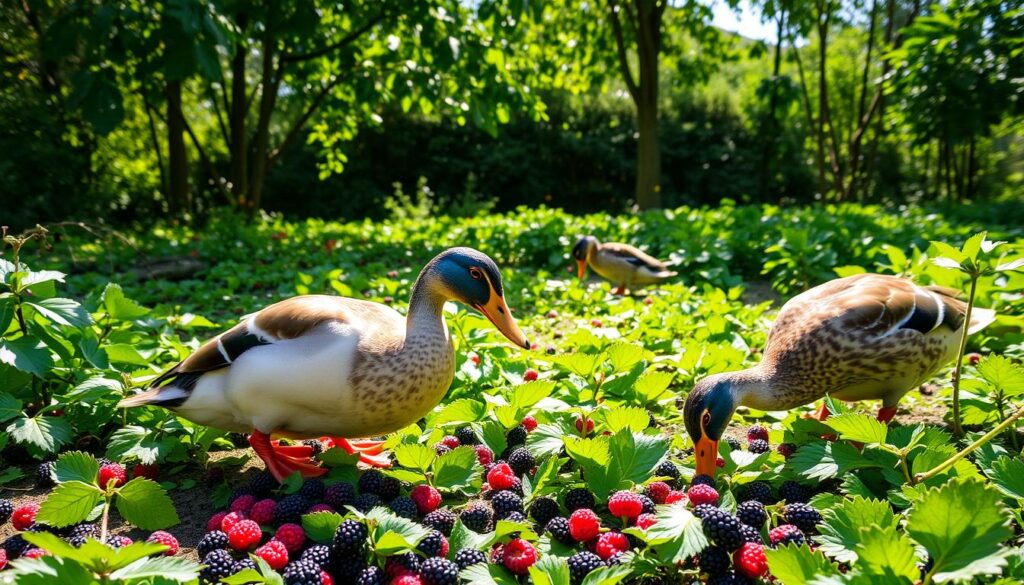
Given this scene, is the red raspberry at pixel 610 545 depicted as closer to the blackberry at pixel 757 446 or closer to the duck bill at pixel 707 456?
the duck bill at pixel 707 456

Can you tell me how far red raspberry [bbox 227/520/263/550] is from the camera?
1.80m

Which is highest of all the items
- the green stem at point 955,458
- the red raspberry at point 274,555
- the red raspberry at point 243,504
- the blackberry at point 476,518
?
the green stem at point 955,458

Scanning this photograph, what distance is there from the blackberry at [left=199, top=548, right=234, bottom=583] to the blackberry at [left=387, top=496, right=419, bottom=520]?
491 mm

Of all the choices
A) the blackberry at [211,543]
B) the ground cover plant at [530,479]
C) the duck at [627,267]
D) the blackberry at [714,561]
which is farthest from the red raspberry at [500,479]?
the duck at [627,267]

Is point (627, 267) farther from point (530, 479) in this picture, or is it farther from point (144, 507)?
point (144, 507)

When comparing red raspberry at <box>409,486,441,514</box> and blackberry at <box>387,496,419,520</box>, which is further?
red raspberry at <box>409,486,441,514</box>

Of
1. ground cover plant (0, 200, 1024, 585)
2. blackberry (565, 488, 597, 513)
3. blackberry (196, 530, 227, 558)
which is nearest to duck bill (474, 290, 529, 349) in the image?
ground cover plant (0, 200, 1024, 585)

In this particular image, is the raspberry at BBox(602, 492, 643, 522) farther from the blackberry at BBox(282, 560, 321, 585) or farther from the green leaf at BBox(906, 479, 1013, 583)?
the blackberry at BBox(282, 560, 321, 585)

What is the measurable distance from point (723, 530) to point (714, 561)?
0.30 feet

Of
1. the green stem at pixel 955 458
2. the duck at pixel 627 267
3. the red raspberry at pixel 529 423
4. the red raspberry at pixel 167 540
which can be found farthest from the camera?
the duck at pixel 627 267

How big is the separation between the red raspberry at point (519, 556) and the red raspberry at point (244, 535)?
0.72 meters

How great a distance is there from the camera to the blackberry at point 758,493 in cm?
205

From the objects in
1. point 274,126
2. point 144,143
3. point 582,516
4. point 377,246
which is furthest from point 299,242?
point 274,126

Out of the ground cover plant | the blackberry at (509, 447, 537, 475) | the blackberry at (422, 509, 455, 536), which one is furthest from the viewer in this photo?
the blackberry at (509, 447, 537, 475)
